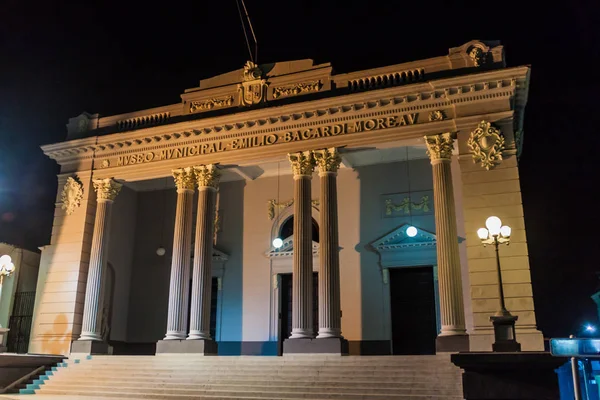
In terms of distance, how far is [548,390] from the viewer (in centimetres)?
853

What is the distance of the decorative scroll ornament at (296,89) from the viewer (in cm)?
1816

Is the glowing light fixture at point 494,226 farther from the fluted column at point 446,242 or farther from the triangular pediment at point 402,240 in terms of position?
the triangular pediment at point 402,240

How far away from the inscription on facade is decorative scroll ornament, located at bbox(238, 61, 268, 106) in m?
1.41

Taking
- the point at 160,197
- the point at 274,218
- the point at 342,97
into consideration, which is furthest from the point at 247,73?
the point at 160,197

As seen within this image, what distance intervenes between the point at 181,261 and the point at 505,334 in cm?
1072

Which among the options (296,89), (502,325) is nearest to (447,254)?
(502,325)

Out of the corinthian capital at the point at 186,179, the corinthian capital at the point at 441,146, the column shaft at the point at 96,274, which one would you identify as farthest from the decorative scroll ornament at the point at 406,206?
the column shaft at the point at 96,274

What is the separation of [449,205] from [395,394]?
6012 millimetres

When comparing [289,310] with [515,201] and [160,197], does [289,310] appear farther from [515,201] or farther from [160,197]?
[515,201]

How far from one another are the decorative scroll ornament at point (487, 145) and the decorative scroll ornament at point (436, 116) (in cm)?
121

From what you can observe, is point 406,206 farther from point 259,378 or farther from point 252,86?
point 259,378

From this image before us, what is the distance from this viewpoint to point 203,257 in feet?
58.6

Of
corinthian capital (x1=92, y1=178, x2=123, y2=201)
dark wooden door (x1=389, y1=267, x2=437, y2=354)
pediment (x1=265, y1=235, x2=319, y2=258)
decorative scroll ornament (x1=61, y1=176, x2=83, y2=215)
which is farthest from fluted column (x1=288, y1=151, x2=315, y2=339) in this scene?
decorative scroll ornament (x1=61, y1=176, x2=83, y2=215)

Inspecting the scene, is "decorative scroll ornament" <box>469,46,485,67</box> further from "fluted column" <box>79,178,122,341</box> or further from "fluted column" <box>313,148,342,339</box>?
→ "fluted column" <box>79,178,122,341</box>
